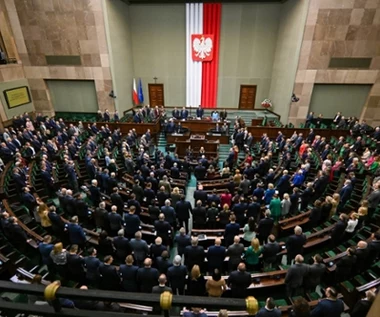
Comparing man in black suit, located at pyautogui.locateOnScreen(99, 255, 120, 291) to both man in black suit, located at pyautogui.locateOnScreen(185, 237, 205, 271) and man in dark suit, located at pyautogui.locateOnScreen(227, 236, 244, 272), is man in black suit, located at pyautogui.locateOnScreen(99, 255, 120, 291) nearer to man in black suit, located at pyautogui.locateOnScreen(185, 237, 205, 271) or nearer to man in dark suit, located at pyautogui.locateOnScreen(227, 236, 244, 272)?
man in black suit, located at pyautogui.locateOnScreen(185, 237, 205, 271)

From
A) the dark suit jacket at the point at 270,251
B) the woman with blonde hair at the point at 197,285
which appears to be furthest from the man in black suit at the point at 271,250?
the woman with blonde hair at the point at 197,285

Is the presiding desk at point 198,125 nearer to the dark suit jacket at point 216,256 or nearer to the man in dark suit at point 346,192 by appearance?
the man in dark suit at point 346,192

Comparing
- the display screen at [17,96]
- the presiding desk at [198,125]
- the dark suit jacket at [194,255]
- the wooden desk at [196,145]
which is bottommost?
the wooden desk at [196,145]

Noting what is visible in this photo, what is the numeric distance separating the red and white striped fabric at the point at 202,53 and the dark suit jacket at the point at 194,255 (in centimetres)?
1456

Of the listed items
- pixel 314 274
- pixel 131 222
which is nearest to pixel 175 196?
pixel 131 222

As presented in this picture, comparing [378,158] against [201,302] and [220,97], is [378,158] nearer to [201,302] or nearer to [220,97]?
[201,302]

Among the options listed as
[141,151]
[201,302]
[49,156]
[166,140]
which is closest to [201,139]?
[166,140]

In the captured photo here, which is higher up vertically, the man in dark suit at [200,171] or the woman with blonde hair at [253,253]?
the woman with blonde hair at [253,253]

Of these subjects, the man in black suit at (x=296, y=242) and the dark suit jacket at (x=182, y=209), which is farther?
the dark suit jacket at (x=182, y=209)

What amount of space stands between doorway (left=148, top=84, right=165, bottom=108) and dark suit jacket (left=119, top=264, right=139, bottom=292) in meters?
15.6

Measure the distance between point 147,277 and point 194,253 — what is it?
954 millimetres

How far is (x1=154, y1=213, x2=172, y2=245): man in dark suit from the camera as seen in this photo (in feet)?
16.6

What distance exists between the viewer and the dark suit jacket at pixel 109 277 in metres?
3.84

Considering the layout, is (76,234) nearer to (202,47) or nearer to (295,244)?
(295,244)
